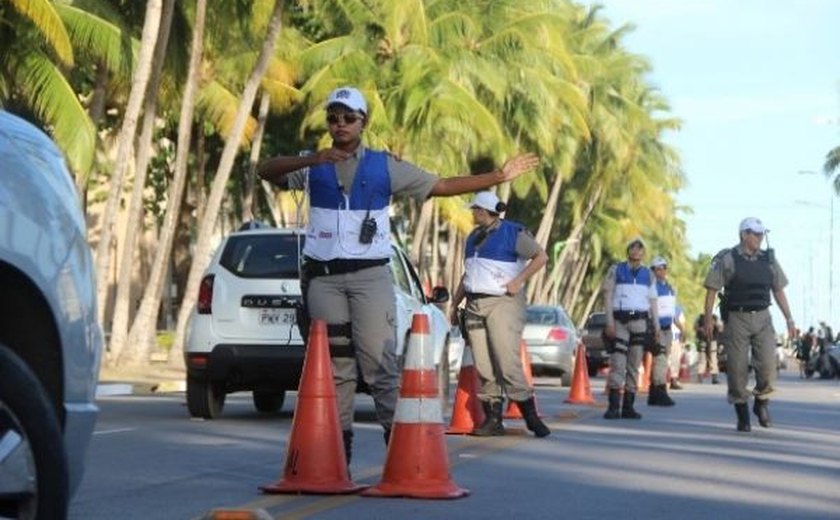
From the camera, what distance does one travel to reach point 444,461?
9547 millimetres

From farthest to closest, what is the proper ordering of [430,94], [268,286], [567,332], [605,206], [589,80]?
[605,206]
[589,80]
[430,94]
[567,332]
[268,286]

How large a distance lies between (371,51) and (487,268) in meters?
31.9

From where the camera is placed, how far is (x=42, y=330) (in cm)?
543

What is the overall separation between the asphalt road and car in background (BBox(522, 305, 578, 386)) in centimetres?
1346

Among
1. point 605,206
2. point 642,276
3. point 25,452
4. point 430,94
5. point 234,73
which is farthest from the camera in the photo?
point 605,206

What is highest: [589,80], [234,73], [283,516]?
[589,80]

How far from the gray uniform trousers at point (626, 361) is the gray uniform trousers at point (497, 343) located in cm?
438

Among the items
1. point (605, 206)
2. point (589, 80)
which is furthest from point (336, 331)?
point (605, 206)

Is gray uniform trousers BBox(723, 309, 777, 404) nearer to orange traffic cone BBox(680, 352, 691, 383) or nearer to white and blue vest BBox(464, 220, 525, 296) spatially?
white and blue vest BBox(464, 220, 525, 296)

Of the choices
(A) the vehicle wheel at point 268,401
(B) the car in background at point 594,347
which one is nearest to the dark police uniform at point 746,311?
(A) the vehicle wheel at point 268,401

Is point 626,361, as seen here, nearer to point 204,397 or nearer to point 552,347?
point 204,397

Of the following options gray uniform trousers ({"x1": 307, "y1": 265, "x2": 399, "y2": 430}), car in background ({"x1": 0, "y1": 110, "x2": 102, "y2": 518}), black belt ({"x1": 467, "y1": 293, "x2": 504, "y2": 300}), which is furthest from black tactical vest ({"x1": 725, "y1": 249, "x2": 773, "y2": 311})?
car in background ({"x1": 0, "y1": 110, "x2": 102, "y2": 518})

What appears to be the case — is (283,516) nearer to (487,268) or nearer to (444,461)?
(444,461)

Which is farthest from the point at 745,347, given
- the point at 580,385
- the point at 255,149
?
the point at 255,149
